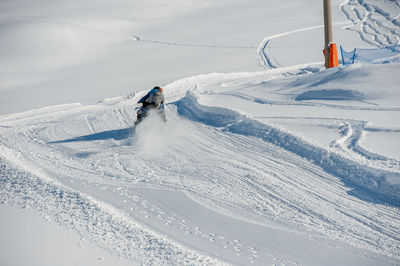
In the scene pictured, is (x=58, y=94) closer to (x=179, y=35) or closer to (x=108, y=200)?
(x=108, y=200)

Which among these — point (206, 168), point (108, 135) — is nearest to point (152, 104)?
point (108, 135)

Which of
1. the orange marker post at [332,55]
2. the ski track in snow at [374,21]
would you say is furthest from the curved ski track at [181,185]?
the ski track in snow at [374,21]

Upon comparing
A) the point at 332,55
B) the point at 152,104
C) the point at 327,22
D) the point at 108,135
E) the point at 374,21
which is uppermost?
the point at 374,21

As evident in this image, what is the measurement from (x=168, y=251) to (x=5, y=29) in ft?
80.1

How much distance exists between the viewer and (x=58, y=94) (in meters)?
15.7

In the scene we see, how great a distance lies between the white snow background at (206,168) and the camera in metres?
5.25

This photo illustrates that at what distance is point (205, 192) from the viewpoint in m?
6.74

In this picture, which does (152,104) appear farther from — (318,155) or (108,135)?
(318,155)

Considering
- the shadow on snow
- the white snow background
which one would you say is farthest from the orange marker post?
the shadow on snow

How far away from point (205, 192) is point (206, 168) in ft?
3.22

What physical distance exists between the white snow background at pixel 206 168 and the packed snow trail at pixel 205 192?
0.03 meters

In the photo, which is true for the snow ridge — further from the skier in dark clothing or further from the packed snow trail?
the skier in dark clothing

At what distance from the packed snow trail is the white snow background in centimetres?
3

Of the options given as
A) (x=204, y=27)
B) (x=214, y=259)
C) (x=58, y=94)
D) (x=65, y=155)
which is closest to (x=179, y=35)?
(x=204, y=27)
